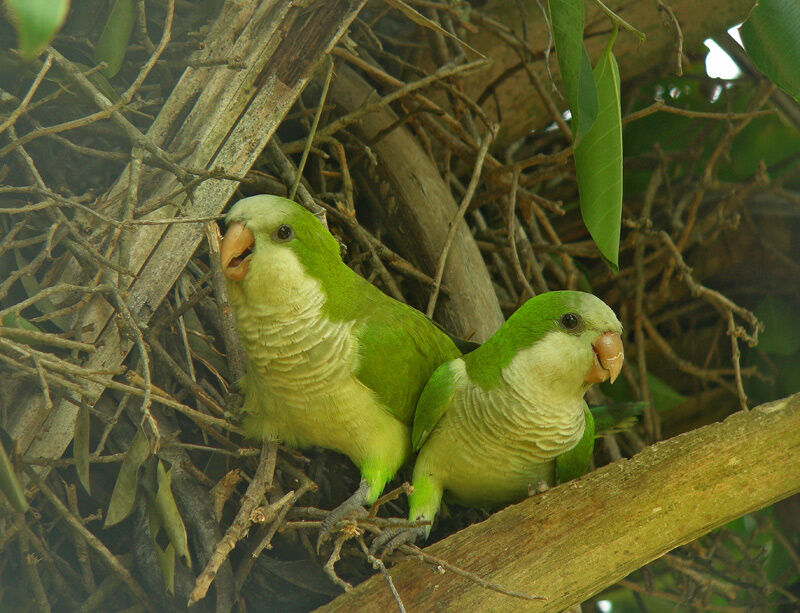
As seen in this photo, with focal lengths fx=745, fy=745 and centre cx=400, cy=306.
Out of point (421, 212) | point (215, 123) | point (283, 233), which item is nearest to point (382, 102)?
point (421, 212)

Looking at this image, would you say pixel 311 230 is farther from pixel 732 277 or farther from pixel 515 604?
pixel 732 277

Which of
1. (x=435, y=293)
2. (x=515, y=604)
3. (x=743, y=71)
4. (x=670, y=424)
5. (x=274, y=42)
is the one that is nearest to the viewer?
(x=515, y=604)

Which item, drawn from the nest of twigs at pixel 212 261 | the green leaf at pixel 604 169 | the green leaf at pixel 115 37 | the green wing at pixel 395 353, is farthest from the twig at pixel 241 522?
the green leaf at pixel 115 37

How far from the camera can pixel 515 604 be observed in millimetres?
1141

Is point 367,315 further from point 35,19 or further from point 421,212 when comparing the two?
point 35,19

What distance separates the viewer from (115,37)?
1492 mm

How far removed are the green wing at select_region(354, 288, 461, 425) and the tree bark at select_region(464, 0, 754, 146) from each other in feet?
2.45

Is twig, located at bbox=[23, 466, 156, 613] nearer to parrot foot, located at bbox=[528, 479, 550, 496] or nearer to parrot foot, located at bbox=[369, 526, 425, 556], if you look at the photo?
parrot foot, located at bbox=[369, 526, 425, 556]

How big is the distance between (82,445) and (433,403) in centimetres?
61

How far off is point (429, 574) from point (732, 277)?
4.73 ft

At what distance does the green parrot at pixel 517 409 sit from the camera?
4.14 feet

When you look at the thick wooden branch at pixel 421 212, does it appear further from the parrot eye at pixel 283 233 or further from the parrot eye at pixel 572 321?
the parrot eye at pixel 283 233

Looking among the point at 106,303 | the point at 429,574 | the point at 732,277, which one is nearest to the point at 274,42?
the point at 106,303

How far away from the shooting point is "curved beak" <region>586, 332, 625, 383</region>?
1241mm
